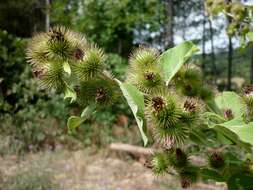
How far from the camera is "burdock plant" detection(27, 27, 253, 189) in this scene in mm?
872

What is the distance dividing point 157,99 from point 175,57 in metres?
0.16

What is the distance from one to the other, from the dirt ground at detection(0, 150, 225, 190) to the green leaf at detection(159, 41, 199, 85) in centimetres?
489

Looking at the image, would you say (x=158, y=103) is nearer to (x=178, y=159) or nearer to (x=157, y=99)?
(x=157, y=99)

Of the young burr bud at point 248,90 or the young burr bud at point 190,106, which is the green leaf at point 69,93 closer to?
the young burr bud at point 190,106

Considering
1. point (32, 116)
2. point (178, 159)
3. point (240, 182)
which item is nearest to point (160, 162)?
point (178, 159)

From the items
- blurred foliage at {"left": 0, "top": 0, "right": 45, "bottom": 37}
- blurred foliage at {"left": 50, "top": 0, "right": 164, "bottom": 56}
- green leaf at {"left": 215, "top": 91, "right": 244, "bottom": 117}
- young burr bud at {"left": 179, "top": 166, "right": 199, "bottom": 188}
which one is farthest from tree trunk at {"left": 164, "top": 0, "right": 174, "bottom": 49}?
young burr bud at {"left": 179, "top": 166, "right": 199, "bottom": 188}

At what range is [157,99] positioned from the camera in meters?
0.90

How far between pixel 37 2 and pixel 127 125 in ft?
21.8

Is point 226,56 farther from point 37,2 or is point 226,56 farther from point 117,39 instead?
point 117,39

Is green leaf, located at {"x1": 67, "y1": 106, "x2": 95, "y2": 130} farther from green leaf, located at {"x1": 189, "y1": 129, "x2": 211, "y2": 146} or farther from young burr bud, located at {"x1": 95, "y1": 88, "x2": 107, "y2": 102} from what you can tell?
green leaf, located at {"x1": 189, "y1": 129, "x2": 211, "y2": 146}

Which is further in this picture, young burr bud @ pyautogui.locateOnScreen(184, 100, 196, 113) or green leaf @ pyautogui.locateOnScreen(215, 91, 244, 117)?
green leaf @ pyautogui.locateOnScreen(215, 91, 244, 117)

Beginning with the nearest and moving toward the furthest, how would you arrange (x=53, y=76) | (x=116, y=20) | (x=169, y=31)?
1. (x=53, y=76)
2. (x=116, y=20)
3. (x=169, y=31)

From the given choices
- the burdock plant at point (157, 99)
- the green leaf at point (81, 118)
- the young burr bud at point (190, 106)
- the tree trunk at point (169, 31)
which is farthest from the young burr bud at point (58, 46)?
the tree trunk at point (169, 31)

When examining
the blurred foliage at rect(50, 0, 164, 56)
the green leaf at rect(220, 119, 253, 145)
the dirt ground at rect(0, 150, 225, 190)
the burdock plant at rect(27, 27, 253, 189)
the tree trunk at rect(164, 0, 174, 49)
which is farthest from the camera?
the tree trunk at rect(164, 0, 174, 49)
